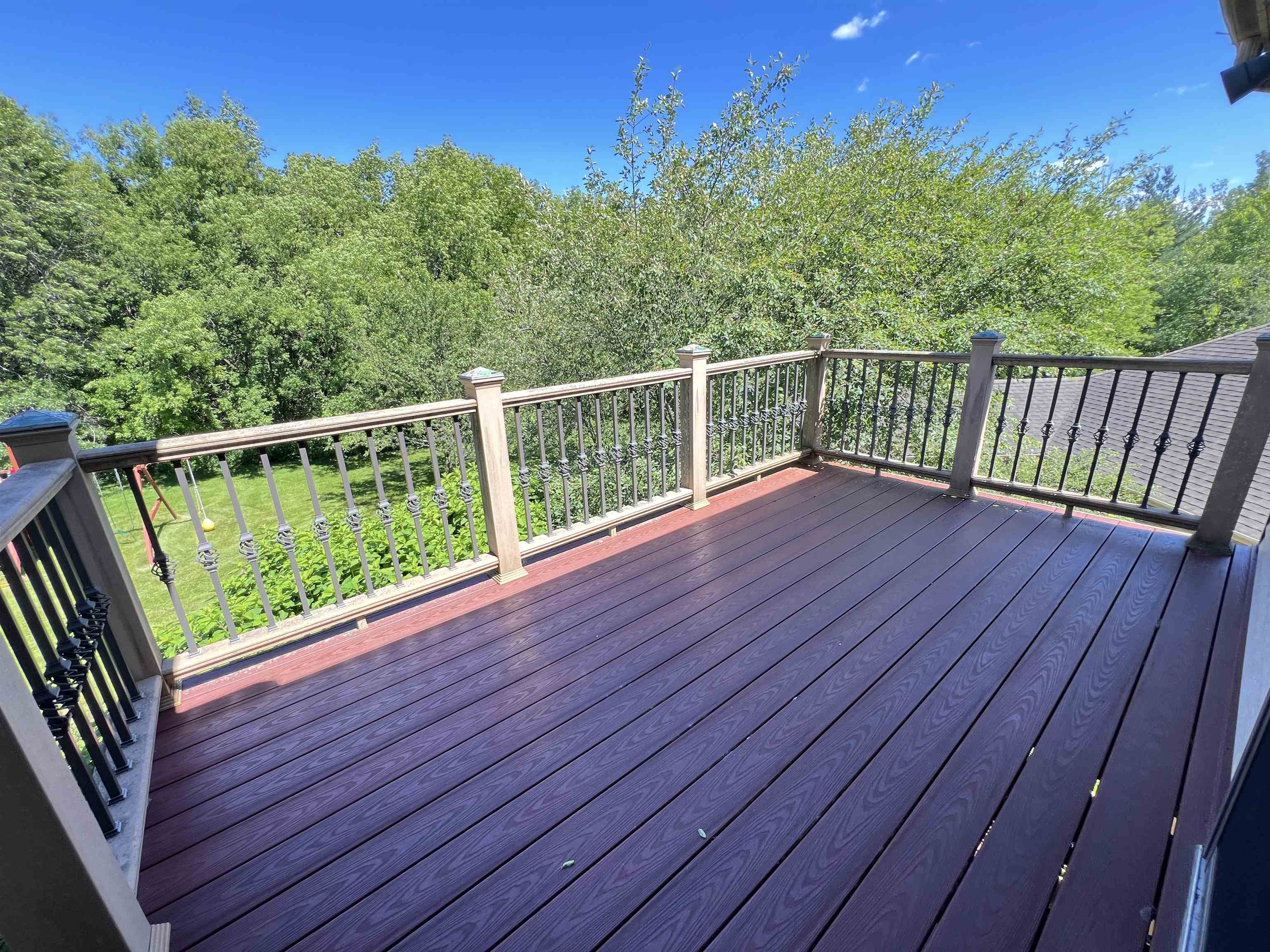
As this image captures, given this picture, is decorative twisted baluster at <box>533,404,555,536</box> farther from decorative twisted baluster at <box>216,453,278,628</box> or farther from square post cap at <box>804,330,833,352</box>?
square post cap at <box>804,330,833,352</box>

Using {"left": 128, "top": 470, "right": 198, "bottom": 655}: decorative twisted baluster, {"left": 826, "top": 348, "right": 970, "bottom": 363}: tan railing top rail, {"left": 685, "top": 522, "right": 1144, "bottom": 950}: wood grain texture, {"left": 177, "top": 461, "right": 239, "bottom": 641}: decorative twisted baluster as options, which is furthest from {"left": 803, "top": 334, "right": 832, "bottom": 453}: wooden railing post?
{"left": 128, "top": 470, "right": 198, "bottom": 655}: decorative twisted baluster

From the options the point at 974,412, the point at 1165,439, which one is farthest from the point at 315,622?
the point at 1165,439

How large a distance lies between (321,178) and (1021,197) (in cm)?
1963

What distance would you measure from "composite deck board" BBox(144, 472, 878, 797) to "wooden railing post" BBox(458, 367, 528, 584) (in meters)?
0.42

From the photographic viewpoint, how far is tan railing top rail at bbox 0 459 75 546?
1.07 metres

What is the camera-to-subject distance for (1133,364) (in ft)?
8.79

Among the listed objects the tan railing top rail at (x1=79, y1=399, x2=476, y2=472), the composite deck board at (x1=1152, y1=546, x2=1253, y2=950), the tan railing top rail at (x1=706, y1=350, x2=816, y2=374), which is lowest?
the composite deck board at (x1=1152, y1=546, x2=1253, y2=950)

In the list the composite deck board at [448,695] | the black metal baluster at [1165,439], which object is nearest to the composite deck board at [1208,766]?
the black metal baluster at [1165,439]

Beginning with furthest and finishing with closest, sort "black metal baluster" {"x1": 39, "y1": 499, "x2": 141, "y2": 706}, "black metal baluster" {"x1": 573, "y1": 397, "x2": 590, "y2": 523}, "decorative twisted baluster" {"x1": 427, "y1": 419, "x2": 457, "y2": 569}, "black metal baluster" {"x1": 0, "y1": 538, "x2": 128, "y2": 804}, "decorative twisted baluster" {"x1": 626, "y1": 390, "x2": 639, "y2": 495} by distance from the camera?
1. "decorative twisted baluster" {"x1": 626, "y1": 390, "x2": 639, "y2": 495}
2. "black metal baluster" {"x1": 573, "y1": 397, "x2": 590, "y2": 523}
3. "decorative twisted baluster" {"x1": 427, "y1": 419, "x2": 457, "y2": 569}
4. "black metal baluster" {"x1": 39, "y1": 499, "x2": 141, "y2": 706}
5. "black metal baluster" {"x1": 0, "y1": 538, "x2": 128, "y2": 804}

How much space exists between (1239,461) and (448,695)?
359 cm

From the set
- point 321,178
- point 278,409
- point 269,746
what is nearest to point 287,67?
point 321,178

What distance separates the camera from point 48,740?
909 millimetres

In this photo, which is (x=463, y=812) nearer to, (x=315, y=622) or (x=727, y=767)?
(x=727, y=767)

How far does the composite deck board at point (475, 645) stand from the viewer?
1.68 metres
